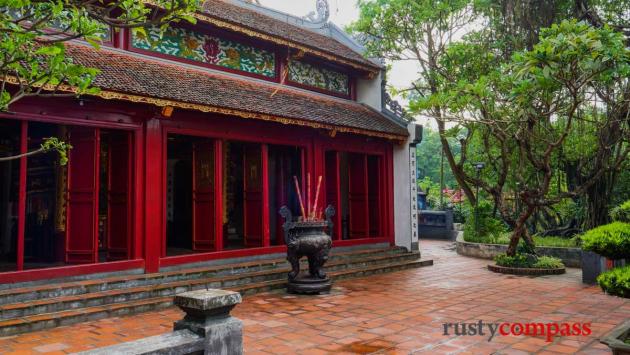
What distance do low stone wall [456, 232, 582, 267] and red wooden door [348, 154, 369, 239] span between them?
3242 mm

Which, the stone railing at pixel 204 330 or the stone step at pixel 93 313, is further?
the stone step at pixel 93 313

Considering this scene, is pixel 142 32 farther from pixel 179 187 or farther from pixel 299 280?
pixel 179 187

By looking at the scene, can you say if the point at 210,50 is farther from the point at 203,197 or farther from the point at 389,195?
the point at 389,195

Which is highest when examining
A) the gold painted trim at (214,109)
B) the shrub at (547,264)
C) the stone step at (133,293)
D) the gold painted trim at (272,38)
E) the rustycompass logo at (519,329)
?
the gold painted trim at (272,38)

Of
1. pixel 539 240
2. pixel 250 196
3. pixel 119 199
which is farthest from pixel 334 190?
pixel 539 240

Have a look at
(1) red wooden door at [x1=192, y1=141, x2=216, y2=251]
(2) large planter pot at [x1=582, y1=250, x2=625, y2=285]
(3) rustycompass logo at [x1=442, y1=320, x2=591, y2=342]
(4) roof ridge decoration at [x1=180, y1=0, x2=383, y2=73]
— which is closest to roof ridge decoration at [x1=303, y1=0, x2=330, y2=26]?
(4) roof ridge decoration at [x1=180, y1=0, x2=383, y2=73]

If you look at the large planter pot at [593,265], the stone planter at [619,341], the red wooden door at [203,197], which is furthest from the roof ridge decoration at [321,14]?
the stone planter at [619,341]

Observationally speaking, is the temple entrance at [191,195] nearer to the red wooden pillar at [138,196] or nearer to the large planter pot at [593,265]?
the red wooden pillar at [138,196]

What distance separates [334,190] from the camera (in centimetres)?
1029

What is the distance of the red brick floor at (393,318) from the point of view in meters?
4.27

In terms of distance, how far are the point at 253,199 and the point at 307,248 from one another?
2.29m

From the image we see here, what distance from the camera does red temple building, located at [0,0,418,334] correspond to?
651cm

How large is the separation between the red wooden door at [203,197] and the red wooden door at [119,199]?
125cm

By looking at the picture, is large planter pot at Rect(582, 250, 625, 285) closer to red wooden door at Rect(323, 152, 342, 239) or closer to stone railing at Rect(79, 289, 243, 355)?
red wooden door at Rect(323, 152, 342, 239)
